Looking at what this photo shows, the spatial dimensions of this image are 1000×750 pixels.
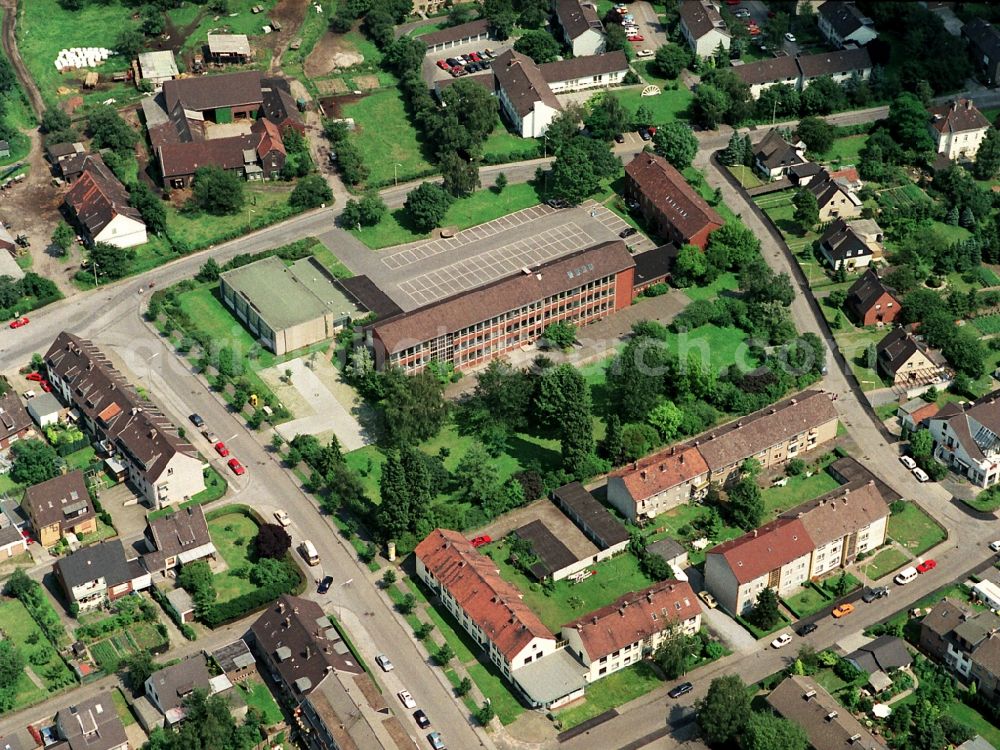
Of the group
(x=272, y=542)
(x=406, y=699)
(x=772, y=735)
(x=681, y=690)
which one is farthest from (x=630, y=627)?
(x=272, y=542)

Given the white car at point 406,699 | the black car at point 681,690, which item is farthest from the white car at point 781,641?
the white car at point 406,699

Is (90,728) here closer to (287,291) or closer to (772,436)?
(287,291)

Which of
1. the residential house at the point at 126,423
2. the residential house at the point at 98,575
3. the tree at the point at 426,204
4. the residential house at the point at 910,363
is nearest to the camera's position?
the residential house at the point at 98,575

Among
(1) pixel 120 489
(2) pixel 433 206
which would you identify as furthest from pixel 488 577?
(2) pixel 433 206

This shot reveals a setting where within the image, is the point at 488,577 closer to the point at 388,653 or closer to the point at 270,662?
the point at 388,653

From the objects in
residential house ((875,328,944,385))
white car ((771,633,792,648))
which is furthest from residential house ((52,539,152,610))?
residential house ((875,328,944,385))

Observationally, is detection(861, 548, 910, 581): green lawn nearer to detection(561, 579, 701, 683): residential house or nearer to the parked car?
the parked car

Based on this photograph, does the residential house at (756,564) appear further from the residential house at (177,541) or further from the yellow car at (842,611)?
the residential house at (177,541)

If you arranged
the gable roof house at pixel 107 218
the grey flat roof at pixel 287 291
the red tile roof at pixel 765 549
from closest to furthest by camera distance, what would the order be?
the red tile roof at pixel 765 549
the grey flat roof at pixel 287 291
the gable roof house at pixel 107 218
